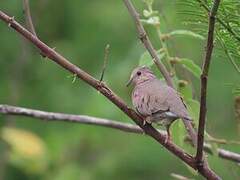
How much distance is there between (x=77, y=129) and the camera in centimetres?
565

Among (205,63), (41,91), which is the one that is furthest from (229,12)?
(41,91)

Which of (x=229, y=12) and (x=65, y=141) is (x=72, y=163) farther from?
(x=229, y=12)

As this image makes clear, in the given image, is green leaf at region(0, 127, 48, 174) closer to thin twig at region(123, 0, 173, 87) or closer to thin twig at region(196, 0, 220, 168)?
thin twig at region(123, 0, 173, 87)

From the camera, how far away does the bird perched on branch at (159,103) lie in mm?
2367

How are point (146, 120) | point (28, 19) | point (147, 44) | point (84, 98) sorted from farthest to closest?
1. point (84, 98)
2. point (147, 44)
3. point (146, 120)
4. point (28, 19)

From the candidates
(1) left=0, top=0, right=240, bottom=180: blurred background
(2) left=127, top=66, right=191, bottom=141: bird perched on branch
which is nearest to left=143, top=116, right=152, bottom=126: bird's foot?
(2) left=127, top=66, right=191, bottom=141: bird perched on branch

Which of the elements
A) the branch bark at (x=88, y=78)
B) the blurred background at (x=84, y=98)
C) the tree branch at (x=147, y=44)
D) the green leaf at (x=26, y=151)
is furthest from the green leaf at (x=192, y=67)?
the green leaf at (x=26, y=151)

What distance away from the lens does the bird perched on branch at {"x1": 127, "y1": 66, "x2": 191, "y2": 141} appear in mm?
2367

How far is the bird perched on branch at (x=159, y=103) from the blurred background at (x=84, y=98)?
200cm

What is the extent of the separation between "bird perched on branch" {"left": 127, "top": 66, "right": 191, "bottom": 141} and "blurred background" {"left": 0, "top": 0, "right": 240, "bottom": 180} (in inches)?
78.7

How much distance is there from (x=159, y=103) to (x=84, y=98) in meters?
3.69

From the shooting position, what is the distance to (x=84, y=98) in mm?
6188

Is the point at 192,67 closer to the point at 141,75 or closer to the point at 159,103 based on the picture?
the point at 159,103

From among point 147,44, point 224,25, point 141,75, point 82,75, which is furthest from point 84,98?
point 224,25
